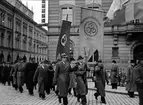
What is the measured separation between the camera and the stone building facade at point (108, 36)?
84.8 ft

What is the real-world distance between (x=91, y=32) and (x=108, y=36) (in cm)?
963

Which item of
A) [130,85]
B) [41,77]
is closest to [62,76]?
[41,77]

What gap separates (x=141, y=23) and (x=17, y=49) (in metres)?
33.6

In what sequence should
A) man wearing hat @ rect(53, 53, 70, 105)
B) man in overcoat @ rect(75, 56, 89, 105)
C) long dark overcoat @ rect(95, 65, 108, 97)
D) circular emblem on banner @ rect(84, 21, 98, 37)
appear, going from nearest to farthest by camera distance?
1. man wearing hat @ rect(53, 53, 70, 105)
2. man in overcoat @ rect(75, 56, 89, 105)
3. long dark overcoat @ rect(95, 65, 108, 97)
4. circular emblem on banner @ rect(84, 21, 98, 37)

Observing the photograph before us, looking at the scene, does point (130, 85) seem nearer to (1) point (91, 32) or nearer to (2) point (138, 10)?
(2) point (138, 10)

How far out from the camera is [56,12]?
2747cm

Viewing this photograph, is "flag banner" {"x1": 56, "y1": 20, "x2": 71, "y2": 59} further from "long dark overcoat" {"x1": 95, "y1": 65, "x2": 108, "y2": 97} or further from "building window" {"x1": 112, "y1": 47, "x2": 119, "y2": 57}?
"building window" {"x1": 112, "y1": 47, "x2": 119, "y2": 57}

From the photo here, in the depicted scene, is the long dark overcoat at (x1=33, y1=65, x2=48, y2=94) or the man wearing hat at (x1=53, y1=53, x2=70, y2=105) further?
the long dark overcoat at (x1=33, y1=65, x2=48, y2=94)

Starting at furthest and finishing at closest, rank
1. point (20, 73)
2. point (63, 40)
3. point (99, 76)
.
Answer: point (20, 73)
point (63, 40)
point (99, 76)

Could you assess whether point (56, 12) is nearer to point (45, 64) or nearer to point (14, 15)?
point (45, 64)

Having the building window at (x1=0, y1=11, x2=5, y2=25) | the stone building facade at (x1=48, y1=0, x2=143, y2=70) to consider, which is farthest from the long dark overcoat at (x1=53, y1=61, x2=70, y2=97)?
the building window at (x1=0, y1=11, x2=5, y2=25)

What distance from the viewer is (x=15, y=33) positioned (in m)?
52.5

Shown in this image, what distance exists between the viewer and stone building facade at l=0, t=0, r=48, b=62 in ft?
153

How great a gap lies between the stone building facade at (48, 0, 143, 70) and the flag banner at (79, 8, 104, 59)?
25.3 feet
